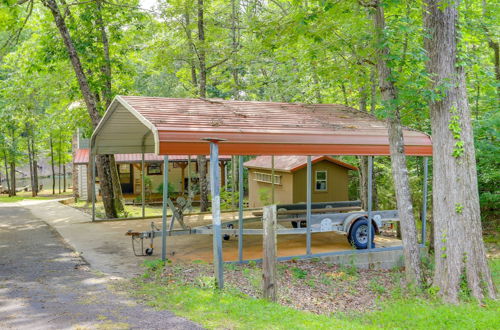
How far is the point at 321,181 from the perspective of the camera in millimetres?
15266

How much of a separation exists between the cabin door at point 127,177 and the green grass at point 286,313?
68.2 ft

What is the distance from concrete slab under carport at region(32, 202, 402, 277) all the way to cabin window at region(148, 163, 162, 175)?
42.6 feet

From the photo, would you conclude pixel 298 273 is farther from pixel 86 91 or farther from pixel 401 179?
pixel 86 91

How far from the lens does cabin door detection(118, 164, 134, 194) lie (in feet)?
94.0

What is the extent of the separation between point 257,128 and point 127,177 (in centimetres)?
2077

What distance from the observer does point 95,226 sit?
14.6 meters

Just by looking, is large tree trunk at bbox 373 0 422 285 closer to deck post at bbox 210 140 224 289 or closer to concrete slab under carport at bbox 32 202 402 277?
concrete slab under carport at bbox 32 202 402 277

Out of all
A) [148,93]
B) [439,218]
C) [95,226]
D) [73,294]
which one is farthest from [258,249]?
[148,93]

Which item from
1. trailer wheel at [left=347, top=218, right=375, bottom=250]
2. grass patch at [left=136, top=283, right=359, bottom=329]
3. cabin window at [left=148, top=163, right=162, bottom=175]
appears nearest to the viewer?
grass patch at [left=136, top=283, right=359, bottom=329]

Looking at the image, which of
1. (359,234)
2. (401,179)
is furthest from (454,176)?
(359,234)

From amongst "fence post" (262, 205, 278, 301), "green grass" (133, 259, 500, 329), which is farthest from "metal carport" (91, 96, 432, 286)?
"fence post" (262, 205, 278, 301)

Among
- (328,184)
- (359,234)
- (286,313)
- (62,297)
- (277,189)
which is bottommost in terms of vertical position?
(286,313)

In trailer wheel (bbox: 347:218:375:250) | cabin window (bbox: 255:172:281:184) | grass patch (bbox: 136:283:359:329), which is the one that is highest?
cabin window (bbox: 255:172:281:184)

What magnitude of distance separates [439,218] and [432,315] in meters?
2.11
